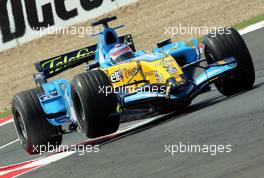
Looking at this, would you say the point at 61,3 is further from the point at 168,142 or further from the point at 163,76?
the point at 168,142

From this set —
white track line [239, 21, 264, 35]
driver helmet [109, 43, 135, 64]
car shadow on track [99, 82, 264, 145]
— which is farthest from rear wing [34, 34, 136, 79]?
white track line [239, 21, 264, 35]

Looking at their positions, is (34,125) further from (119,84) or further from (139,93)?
(139,93)

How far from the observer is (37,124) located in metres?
12.4

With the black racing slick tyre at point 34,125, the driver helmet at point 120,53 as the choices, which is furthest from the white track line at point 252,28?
the black racing slick tyre at point 34,125

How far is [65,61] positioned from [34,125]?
4.82 ft

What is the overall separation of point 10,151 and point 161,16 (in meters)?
11.8

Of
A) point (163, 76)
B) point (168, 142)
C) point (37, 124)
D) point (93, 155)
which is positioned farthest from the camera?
point (37, 124)

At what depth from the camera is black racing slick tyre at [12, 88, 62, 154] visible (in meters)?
12.3

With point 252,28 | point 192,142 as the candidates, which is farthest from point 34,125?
point 252,28

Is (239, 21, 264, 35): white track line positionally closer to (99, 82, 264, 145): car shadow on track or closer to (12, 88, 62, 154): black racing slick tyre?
(99, 82, 264, 145): car shadow on track

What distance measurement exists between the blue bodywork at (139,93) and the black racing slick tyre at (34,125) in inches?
4.6

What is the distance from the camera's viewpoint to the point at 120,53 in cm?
1272

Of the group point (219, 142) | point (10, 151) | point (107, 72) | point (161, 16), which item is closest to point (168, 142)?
point (219, 142)

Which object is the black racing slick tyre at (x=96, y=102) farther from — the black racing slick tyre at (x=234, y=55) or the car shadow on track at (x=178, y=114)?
the black racing slick tyre at (x=234, y=55)
